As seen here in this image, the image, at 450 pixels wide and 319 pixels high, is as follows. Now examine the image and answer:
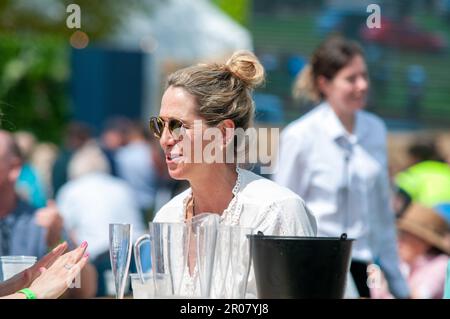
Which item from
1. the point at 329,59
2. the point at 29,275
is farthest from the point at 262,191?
the point at 329,59

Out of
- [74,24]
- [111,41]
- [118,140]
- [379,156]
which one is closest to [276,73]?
[118,140]

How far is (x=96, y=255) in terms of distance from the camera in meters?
6.20

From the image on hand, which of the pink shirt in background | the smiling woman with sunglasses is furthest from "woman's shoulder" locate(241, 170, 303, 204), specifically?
the pink shirt in background

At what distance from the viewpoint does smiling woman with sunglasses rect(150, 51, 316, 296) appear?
10.6ft

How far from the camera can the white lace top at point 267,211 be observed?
3227mm

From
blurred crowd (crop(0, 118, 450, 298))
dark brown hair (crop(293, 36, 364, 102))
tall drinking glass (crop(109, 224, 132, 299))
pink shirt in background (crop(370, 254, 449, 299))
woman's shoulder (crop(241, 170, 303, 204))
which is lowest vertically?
pink shirt in background (crop(370, 254, 449, 299))

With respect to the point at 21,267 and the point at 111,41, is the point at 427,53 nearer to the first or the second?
the point at 21,267

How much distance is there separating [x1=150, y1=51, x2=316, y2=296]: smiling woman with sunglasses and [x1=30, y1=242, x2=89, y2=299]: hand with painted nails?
0.63 m

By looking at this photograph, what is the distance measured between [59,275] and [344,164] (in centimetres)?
298

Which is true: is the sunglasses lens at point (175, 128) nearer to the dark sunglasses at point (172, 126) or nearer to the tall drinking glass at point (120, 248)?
the dark sunglasses at point (172, 126)

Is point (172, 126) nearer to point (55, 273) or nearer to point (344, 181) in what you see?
point (55, 273)

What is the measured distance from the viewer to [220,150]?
3.46 metres

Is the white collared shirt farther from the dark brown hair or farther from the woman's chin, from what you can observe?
the woman's chin

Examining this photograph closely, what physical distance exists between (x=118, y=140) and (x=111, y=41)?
905 cm
